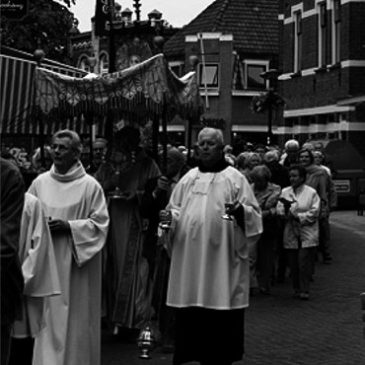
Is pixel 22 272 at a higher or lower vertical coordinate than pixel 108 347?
higher

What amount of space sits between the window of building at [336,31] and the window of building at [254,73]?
18.1m

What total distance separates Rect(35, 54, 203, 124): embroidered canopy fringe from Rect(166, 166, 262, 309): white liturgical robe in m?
1.90

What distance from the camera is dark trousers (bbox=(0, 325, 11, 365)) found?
21.4ft

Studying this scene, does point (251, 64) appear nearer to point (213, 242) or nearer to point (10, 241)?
point (213, 242)

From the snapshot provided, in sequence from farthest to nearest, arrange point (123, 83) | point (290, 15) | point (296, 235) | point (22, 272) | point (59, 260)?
point (290, 15) < point (296, 235) < point (123, 83) < point (59, 260) < point (22, 272)

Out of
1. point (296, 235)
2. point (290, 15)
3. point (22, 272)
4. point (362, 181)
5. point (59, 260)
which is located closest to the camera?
point (22, 272)

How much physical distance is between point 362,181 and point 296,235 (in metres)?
13.4

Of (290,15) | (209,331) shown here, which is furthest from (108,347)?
(290,15)

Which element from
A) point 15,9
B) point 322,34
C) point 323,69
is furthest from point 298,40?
point 15,9

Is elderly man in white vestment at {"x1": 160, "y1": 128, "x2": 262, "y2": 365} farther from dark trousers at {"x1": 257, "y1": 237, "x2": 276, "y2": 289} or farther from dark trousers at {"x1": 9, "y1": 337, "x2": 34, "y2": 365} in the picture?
dark trousers at {"x1": 257, "y1": 237, "x2": 276, "y2": 289}

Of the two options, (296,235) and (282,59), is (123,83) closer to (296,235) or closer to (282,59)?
(296,235)

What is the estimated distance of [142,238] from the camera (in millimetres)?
11172

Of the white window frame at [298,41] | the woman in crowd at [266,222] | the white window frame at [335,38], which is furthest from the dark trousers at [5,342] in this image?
the white window frame at [298,41]

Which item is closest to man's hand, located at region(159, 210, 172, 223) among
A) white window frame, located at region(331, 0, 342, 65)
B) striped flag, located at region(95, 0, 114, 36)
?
striped flag, located at region(95, 0, 114, 36)
